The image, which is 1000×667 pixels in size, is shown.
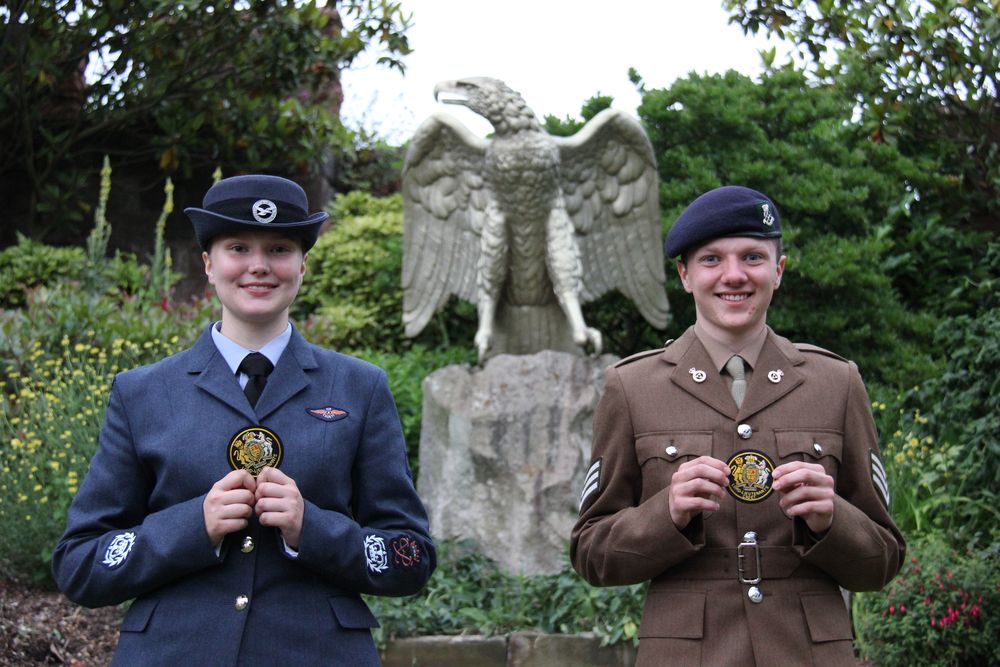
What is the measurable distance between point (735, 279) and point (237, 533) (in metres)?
1.01

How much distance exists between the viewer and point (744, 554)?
2021 mm

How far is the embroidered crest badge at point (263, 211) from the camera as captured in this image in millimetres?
2066

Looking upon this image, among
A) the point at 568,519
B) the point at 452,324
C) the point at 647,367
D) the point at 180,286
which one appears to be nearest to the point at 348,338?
the point at 452,324

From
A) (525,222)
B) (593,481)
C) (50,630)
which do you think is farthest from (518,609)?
(593,481)

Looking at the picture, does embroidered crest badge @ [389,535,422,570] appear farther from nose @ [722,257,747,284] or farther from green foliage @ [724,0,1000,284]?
green foliage @ [724,0,1000,284]

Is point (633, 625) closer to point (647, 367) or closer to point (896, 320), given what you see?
point (647, 367)

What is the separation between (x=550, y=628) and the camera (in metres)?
4.68

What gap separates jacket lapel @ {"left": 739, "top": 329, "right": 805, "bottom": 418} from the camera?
211cm

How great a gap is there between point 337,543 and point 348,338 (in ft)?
21.8

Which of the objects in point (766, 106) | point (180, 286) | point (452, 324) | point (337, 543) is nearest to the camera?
point (337, 543)

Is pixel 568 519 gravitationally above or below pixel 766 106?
Result: below

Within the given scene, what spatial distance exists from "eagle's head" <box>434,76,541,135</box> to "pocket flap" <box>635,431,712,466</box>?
3.97 meters

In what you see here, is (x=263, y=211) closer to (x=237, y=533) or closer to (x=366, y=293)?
(x=237, y=533)

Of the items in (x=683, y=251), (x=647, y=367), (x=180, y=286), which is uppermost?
(x=180, y=286)
